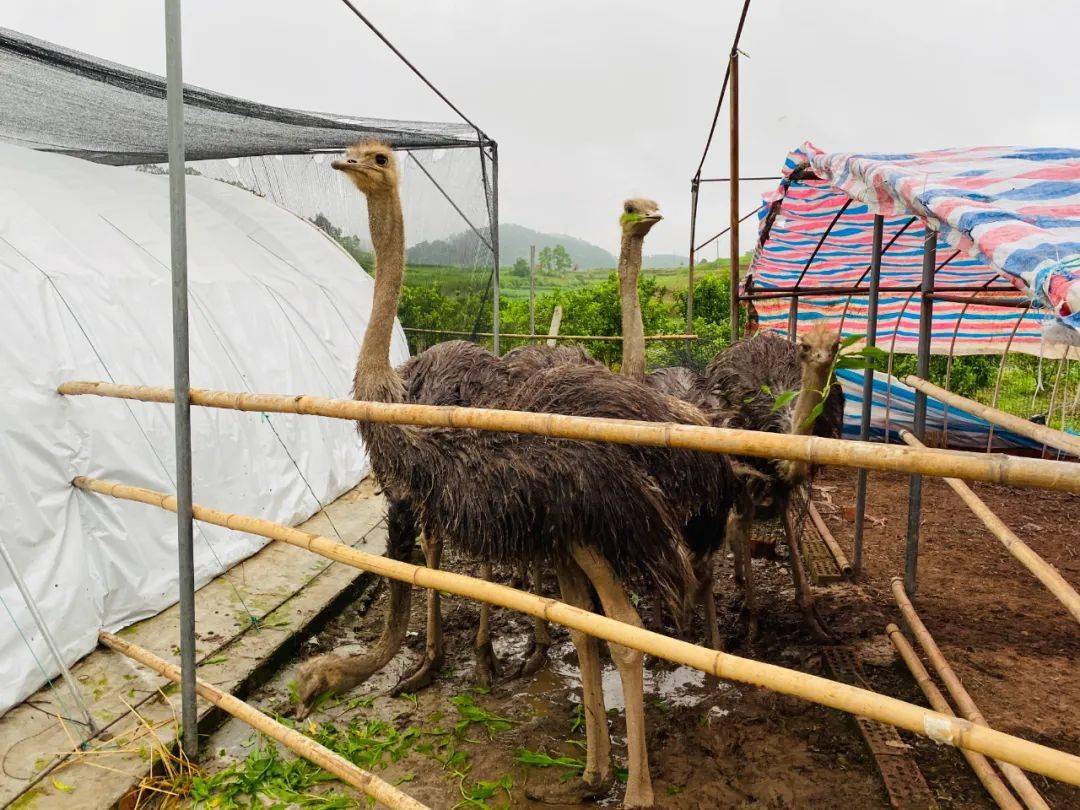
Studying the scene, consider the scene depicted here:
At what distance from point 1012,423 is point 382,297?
7.57 ft

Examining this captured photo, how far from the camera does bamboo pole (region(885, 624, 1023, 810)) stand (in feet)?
8.58

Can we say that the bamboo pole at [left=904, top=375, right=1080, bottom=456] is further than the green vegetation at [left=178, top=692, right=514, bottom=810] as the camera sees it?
No

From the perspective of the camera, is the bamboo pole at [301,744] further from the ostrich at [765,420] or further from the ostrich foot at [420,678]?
the ostrich at [765,420]

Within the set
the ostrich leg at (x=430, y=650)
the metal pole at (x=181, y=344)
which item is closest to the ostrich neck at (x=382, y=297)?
the metal pole at (x=181, y=344)

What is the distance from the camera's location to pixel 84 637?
3.70m

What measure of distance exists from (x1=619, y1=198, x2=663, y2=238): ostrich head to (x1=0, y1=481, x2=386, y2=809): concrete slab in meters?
2.68

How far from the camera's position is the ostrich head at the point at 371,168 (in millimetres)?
3199

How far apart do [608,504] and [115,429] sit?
121 inches

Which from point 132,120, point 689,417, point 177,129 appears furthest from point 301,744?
point 132,120

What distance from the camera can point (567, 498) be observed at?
8.41ft

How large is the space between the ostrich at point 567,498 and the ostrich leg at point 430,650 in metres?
0.78

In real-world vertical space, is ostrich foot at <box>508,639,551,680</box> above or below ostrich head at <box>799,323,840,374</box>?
below

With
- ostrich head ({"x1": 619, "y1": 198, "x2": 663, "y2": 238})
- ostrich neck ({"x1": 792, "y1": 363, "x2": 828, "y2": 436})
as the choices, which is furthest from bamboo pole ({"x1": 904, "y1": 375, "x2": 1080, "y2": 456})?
ostrich head ({"x1": 619, "y1": 198, "x2": 663, "y2": 238})

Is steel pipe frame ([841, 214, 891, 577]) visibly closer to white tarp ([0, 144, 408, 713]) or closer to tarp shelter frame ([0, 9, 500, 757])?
tarp shelter frame ([0, 9, 500, 757])
